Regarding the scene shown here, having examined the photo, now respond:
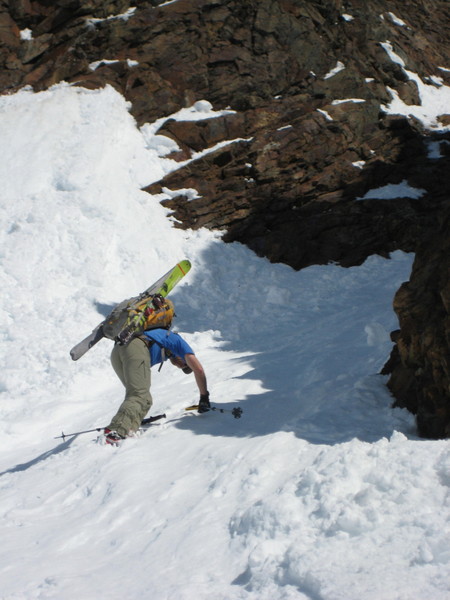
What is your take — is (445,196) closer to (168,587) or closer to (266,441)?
(266,441)

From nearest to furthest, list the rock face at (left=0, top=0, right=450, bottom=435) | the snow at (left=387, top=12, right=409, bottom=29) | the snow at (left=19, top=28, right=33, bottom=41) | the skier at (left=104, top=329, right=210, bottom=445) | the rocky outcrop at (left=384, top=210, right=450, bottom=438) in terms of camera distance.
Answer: the rocky outcrop at (left=384, top=210, right=450, bottom=438) → the skier at (left=104, top=329, right=210, bottom=445) → the rock face at (left=0, top=0, right=450, bottom=435) → the snow at (left=19, top=28, right=33, bottom=41) → the snow at (left=387, top=12, right=409, bottom=29)

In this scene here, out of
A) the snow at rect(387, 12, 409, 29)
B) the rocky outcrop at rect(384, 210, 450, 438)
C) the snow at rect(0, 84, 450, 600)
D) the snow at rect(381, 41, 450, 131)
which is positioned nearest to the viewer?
the snow at rect(0, 84, 450, 600)

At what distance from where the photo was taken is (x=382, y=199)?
64.5 ft

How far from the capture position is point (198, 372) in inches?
265

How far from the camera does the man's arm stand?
6668mm

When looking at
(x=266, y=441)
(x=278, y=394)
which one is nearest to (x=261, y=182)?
(x=278, y=394)

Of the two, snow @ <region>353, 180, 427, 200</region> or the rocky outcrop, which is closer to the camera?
the rocky outcrop

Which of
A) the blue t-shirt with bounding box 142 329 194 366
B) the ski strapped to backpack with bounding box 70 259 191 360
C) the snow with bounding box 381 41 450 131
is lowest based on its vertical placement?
the blue t-shirt with bounding box 142 329 194 366

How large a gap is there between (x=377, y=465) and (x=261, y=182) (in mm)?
16812

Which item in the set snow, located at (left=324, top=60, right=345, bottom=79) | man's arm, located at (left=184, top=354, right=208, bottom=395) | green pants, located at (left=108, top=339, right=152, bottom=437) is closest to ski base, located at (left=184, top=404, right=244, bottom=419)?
man's arm, located at (left=184, top=354, right=208, bottom=395)

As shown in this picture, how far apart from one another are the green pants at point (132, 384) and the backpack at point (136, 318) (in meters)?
0.14

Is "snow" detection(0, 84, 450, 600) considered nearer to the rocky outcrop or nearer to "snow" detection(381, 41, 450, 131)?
the rocky outcrop

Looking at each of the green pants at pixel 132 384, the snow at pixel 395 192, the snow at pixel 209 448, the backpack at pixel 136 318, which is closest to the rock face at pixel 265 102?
the snow at pixel 395 192

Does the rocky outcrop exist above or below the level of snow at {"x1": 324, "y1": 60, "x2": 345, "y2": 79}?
below
